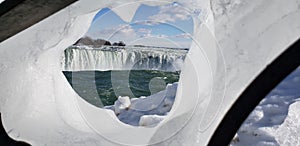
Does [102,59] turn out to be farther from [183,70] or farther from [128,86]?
[183,70]

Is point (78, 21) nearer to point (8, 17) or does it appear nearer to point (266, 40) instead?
point (8, 17)

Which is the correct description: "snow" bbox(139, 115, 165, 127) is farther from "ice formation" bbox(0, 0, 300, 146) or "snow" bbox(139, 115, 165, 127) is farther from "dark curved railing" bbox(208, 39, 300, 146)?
"dark curved railing" bbox(208, 39, 300, 146)

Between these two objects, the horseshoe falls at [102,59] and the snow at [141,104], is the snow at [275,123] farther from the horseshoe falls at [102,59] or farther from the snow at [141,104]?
the horseshoe falls at [102,59]

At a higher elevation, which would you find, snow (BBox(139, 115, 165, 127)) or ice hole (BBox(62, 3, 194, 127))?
ice hole (BBox(62, 3, 194, 127))

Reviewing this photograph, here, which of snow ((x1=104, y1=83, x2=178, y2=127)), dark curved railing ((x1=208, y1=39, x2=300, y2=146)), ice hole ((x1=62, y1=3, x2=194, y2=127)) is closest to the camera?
dark curved railing ((x1=208, y1=39, x2=300, y2=146))

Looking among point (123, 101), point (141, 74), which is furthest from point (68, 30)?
point (141, 74)

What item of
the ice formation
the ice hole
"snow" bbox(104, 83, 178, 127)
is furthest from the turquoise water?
the ice formation
